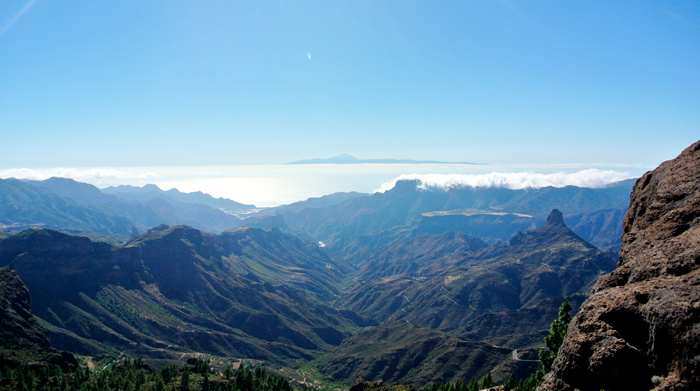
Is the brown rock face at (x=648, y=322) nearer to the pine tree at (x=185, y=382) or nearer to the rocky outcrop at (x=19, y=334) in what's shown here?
the pine tree at (x=185, y=382)

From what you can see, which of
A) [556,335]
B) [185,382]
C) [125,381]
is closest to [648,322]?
[556,335]

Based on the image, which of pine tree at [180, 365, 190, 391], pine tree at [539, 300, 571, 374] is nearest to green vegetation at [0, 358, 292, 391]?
pine tree at [180, 365, 190, 391]

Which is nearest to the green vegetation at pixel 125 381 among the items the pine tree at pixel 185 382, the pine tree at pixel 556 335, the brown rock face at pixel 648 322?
the pine tree at pixel 185 382

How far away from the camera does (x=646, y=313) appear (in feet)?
78.8

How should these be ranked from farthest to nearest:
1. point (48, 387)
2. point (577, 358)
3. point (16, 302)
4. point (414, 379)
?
point (414, 379) < point (16, 302) < point (48, 387) < point (577, 358)

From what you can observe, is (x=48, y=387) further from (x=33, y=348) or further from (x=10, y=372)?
(x=33, y=348)

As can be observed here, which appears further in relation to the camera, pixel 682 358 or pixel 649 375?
pixel 649 375

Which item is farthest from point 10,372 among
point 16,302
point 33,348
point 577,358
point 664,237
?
point 664,237

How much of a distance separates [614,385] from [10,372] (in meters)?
160

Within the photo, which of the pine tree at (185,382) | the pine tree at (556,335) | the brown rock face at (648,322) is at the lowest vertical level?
the pine tree at (185,382)

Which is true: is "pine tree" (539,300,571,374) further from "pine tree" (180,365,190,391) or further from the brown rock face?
"pine tree" (180,365,190,391)

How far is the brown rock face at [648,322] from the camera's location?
69.2ft

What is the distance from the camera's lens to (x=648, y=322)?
933 inches

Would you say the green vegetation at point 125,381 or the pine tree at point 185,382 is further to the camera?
the pine tree at point 185,382
